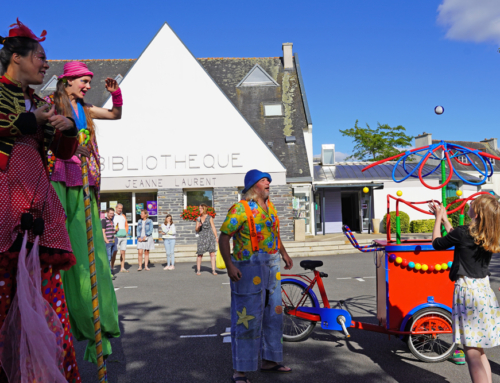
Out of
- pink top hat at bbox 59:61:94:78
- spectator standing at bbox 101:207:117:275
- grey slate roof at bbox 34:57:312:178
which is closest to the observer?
pink top hat at bbox 59:61:94:78

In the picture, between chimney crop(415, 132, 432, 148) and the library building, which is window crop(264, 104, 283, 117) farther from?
chimney crop(415, 132, 432, 148)

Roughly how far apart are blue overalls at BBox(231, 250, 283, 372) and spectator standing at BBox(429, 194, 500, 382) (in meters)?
1.47

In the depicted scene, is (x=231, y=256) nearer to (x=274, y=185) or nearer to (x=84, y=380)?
(x=84, y=380)

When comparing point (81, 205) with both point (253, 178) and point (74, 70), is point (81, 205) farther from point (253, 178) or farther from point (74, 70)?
point (253, 178)

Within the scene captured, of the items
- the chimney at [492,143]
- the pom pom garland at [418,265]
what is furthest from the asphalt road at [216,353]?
the chimney at [492,143]

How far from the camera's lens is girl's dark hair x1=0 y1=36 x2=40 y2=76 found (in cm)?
221

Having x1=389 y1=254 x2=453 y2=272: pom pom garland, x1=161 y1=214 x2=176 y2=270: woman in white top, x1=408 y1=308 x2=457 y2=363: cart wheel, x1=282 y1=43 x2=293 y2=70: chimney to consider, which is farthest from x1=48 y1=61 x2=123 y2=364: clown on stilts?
x1=282 y1=43 x2=293 y2=70: chimney

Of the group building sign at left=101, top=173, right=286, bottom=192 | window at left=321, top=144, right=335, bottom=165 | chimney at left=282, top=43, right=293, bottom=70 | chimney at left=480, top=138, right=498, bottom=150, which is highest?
chimney at left=282, top=43, right=293, bottom=70

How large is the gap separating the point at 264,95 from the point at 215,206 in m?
7.24

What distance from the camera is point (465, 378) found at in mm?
3941

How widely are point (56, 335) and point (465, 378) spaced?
11.4ft

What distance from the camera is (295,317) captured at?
17.0ft

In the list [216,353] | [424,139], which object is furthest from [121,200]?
[424,139]

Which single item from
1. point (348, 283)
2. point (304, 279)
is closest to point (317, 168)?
point (348, 283)
